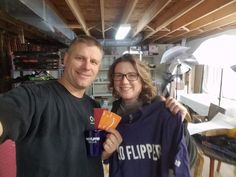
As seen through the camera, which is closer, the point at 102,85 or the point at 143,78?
the point at 143,78

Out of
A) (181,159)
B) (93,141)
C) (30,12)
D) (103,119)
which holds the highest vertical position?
(30,12)

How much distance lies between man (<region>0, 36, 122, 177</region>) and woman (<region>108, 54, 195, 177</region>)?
12cm

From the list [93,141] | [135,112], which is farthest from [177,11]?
[93,141]

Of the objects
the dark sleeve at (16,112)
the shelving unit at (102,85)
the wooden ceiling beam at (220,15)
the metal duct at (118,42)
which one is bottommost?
the shelving unit at (102,85)

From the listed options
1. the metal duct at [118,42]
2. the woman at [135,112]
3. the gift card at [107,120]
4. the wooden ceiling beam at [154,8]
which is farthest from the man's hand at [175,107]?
the metal duct at [118,42]

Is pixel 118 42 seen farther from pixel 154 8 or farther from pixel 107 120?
pixel 107 120

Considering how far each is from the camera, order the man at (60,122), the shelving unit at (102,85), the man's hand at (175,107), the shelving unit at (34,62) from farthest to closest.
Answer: the shelving unit at (102,85), the shelving unit at (34,62), the man's hand at (175,107), the man at (60,122)

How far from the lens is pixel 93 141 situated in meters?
1.23

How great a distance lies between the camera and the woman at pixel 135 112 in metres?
1.36

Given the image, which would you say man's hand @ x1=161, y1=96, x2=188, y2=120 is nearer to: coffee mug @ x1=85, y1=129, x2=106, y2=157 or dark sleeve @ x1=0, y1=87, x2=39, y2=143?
coffee mug @ x1=85, y1=129, x2=106, y2=157

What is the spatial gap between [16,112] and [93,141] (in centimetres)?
42

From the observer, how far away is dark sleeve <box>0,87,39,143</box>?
2.89 feet

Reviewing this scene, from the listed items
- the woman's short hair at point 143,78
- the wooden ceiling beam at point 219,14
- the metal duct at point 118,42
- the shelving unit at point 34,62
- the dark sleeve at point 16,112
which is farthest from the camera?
the metal duct at point 118,42

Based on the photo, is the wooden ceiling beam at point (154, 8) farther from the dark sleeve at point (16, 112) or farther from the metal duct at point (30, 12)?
the dark sleeve at point (16, 112)
